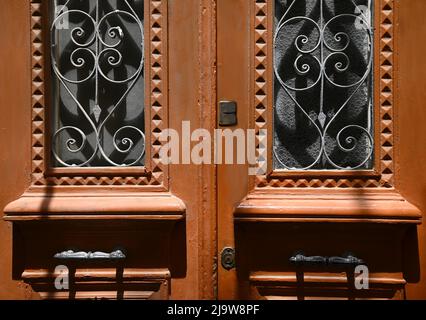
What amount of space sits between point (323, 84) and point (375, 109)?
0.25 m

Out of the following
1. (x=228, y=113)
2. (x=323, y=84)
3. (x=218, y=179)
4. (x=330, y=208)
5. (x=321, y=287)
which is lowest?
(x=321, y=287)

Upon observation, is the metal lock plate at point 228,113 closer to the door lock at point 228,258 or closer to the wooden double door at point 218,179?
the wooden double door at point 218,179

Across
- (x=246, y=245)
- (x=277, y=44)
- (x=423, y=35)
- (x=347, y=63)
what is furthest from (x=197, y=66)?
(x=423, y=35)

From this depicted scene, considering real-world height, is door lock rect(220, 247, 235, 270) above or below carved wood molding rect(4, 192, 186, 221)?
below

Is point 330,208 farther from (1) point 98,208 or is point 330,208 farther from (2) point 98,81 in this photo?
(2) point 98,81

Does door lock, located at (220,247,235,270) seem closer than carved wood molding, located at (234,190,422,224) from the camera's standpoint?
No

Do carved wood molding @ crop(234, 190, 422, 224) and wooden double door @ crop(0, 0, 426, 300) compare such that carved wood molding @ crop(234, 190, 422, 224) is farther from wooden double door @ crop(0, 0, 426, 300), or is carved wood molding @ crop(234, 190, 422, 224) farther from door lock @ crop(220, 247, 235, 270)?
door lock @ crop(220, 247, 235, 270)

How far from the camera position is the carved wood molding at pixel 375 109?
7.31ft

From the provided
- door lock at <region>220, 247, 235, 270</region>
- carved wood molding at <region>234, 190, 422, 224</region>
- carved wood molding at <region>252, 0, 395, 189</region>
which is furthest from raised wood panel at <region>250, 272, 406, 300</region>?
carved wood molding at <region>252, 0, 395, 189</region>

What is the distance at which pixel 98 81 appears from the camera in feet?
7.57

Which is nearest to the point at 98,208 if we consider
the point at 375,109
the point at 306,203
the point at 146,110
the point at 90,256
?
the point at 90,256

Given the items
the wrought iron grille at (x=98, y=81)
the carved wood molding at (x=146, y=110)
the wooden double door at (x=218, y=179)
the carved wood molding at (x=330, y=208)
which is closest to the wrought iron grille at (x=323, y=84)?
the wooden double door at (x=218, y=179)

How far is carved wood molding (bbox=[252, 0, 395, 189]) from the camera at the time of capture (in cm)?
223

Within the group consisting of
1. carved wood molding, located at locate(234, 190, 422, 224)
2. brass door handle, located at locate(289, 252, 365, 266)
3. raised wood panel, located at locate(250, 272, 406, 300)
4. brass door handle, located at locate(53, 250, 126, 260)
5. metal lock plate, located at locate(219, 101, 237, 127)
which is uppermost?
metal lock plate, located at locate(219, 101, 237, 127)
